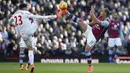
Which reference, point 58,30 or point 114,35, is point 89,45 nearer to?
point 114,35

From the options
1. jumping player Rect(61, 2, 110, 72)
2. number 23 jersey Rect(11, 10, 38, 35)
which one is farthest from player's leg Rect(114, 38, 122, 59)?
number 23 jersey Rect(11, 10, 38, 35)

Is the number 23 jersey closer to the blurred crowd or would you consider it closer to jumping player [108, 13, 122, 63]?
the blurred crowd

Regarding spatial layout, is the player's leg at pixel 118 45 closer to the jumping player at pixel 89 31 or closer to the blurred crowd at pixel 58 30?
the blurred crowd at pixel 58 30

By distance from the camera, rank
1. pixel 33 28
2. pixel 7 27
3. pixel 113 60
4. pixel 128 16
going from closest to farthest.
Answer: pixel 33 28 < pixel 113 60 < pixel 7 27 < pixel 128 16

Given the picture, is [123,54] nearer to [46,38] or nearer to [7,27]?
[46,38]

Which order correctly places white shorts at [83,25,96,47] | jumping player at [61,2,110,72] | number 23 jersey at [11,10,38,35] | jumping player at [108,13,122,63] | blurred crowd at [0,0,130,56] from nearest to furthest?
number 23 jersey at [11,10,38,35]
jumping player at [61,2,110,72]
white shorts at [83,25,96,47]
jumping player at [108,13,122,63]
blurred crowd at [0,0,130,56]

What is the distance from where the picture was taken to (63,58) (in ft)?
93.2

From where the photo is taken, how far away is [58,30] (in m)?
30.4

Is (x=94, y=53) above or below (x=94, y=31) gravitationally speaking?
below

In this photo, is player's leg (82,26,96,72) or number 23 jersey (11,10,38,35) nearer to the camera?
number 23 jersey (11,10,38,35)

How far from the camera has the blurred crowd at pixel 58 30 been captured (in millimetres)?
28688

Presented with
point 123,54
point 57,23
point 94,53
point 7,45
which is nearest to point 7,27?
point 7,45

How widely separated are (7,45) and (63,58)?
3704mm

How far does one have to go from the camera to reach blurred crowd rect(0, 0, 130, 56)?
2869 centimetres
